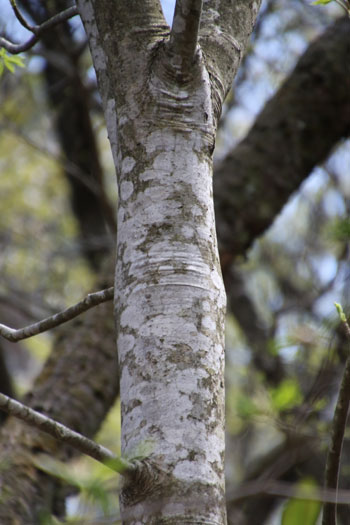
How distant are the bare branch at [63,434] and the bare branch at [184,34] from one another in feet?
2.71

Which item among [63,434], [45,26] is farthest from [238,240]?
[63,434]

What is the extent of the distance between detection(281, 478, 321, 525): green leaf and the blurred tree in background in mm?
75

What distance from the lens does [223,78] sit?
152cm

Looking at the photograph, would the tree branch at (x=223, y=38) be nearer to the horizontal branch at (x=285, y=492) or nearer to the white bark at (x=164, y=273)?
the white bark at (x=164, y=273)

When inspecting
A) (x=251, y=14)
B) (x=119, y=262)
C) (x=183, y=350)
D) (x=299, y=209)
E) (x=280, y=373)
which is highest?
(x=299, y=209)

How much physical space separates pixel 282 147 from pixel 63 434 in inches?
129

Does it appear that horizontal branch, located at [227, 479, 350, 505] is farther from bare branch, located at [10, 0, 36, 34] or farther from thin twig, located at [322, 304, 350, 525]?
bare branch, located at [10, 0, 36, 34]

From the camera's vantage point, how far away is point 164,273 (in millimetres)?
1204

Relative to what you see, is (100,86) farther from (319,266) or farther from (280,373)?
(319,266)

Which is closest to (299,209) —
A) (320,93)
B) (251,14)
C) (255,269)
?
(255,269)

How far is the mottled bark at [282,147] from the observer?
3879 mm

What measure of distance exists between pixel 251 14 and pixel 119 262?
2.89 feet

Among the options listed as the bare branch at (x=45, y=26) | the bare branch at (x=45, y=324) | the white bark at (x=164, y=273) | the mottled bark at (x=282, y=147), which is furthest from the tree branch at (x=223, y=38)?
the mottled bark at (x=282, y=147)

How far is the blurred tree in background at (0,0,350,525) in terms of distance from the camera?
119 inches
